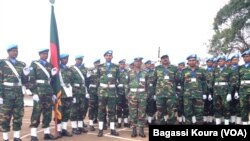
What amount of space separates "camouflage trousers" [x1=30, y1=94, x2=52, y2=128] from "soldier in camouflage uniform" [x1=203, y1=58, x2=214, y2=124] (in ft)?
16.6

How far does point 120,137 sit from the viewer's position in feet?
32.6

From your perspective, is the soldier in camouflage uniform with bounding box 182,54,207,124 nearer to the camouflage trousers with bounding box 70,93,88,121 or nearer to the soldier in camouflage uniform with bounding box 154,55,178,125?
the soldier in camouflage uniform with bounding box 154,55,178,125

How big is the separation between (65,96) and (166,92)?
111 inches

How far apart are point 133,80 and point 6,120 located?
356 centimetres

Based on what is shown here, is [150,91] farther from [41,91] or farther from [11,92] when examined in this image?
[11,92]

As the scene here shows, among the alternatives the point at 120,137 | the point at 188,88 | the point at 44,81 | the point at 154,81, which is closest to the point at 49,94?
the point at 44,81

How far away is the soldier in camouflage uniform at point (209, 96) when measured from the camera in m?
11.6

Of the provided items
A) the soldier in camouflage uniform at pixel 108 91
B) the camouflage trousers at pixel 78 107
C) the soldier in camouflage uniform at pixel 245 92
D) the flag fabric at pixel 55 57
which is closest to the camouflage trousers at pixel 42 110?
the flag fabric at pixel 55 57

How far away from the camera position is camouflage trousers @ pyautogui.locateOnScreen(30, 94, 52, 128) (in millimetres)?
9125

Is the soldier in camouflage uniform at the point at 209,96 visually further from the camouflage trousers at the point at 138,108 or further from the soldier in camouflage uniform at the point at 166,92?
the camouflage trousers at the point at 138,108

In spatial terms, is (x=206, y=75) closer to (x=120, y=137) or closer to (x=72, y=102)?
(x=120, y=137)

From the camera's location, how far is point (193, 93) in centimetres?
1036

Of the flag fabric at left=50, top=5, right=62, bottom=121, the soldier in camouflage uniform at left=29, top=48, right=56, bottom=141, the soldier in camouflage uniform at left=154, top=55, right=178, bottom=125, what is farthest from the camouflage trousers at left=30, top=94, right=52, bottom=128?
the soldier in camouflage uniform at left=154, top=55, right=178, bottom=125

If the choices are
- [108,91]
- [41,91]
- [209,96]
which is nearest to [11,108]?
[41,91]
